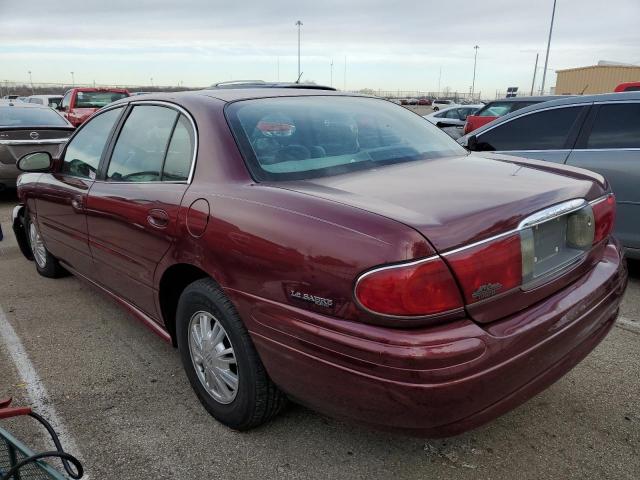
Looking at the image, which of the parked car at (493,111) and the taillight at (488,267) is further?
the parked car at (493,111)

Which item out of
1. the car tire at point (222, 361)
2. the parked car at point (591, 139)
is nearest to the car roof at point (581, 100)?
the parked car at point (591, 139)

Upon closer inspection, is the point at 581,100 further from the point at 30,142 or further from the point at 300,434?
the point at 30,142

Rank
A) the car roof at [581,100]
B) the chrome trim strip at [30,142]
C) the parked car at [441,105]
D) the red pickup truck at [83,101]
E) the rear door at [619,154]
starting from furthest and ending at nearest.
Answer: the parked car at [441,105], the red pickup truck at [83,101], the chrome trim strip at [30,142], the car roof at [581,100], the rear door at [619,154]

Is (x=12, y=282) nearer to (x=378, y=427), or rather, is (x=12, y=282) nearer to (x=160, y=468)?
(x=160, y=468)

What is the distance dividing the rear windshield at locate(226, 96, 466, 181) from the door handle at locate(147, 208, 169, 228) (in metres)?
0.52

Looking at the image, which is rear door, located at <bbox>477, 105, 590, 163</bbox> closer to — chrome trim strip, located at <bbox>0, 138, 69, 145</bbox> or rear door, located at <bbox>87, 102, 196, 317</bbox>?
rear door, located at <bbox>87, 102, 196, 317</bbox>

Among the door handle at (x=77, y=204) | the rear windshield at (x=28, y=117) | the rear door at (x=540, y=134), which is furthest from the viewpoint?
the rear windshield at (x=28, y=117)

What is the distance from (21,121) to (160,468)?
26.7 feet

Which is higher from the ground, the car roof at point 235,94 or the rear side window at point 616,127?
the car roof at point 235,94

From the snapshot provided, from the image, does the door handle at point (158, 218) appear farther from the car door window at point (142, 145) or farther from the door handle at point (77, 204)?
the door handle at point (77, 204)

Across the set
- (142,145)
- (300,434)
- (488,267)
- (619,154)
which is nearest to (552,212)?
(488,267)

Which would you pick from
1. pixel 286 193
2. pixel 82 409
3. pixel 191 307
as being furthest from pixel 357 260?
pixel 82 409

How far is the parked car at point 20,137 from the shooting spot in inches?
316

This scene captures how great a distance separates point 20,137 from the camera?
322 inches
